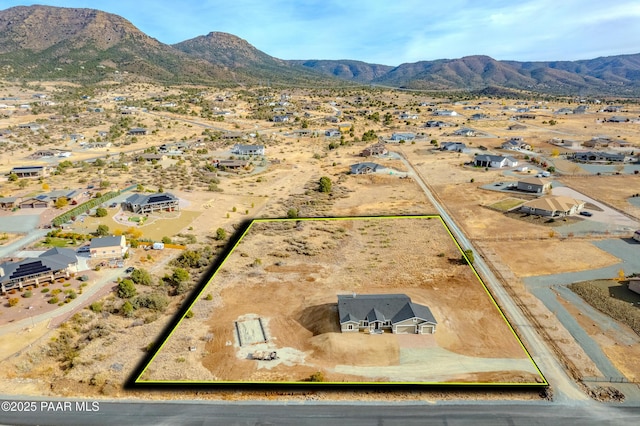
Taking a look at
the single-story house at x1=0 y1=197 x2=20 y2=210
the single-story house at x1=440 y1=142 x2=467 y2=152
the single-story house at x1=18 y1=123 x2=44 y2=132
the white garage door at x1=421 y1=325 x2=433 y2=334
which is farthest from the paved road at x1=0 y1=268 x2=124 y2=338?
the single-story house at x1=18 y1=123 x2=44 y2=132

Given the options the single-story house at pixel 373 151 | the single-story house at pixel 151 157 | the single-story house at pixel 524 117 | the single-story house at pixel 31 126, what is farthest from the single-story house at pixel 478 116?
the single-story house at pixel 31 126

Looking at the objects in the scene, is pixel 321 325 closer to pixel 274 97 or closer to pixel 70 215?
pixel 70 215

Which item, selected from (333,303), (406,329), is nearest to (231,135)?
(333,303)

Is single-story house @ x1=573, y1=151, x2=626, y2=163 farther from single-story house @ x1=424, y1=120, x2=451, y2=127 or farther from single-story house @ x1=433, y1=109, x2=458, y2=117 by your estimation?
single-story house @ x1=433, y1=109, x2=458, y2=117

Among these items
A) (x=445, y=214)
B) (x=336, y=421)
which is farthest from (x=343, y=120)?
(x=336, y=421)

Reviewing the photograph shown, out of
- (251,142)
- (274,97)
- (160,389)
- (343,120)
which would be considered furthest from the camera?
(274,97)

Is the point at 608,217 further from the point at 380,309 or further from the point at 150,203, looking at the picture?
the point at 150,203
